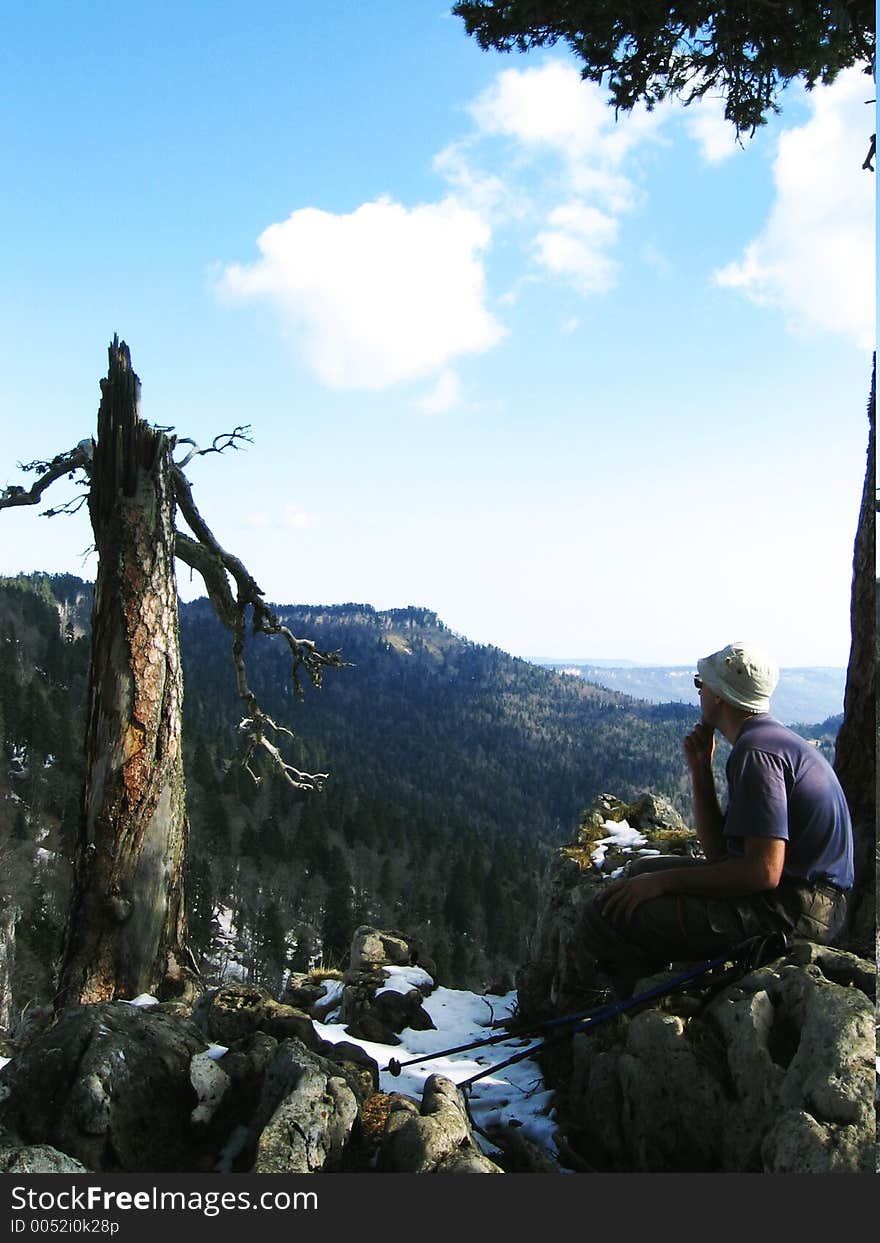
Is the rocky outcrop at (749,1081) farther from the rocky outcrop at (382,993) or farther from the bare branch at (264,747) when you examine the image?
the bare branch at (264,747)

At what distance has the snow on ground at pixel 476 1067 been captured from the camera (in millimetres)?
4781

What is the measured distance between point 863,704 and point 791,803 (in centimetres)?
296

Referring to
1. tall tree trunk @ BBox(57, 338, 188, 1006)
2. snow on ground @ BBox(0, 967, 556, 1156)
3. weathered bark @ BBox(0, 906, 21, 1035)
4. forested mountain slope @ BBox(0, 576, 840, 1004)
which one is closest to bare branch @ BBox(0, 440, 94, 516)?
tall tree trunk @ BBox(57, 338, 188, 1006)

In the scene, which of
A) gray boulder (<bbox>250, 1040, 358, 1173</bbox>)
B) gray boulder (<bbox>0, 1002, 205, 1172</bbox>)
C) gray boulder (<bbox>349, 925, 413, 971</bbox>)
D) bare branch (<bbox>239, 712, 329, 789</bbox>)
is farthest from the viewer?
gray boulder (<bbox>349, 925, 413, 971</bbox>)

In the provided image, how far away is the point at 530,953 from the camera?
7.42m

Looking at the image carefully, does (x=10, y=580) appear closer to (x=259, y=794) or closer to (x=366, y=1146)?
(x=259, y=794)

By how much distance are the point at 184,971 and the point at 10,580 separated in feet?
585

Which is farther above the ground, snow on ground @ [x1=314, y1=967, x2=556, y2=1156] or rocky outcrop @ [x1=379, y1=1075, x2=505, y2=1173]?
rocky outcrop @ [x1=379, y1=1075, x2=505, y2=1173]

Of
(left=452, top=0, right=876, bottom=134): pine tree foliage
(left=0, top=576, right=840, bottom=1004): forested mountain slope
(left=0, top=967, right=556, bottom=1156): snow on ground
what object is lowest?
(left=0, top=576, right=840, bottom=1004): forested mountain slope

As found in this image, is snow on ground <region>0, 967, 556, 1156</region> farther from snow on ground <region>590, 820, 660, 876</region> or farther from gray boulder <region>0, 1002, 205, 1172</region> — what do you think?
snow on ground <region>590, 820, 660, 876</region>

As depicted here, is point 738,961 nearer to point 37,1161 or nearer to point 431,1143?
point 431,1143

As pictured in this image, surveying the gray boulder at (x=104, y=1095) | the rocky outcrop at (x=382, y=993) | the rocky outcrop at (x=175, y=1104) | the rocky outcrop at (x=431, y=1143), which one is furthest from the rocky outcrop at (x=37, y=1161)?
the rocky outcrop at (x=382, y=993)

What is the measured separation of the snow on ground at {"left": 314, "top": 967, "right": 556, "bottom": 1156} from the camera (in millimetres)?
4781

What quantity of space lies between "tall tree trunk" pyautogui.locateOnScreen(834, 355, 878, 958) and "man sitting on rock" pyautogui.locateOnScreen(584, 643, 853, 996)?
2284 millimetres
